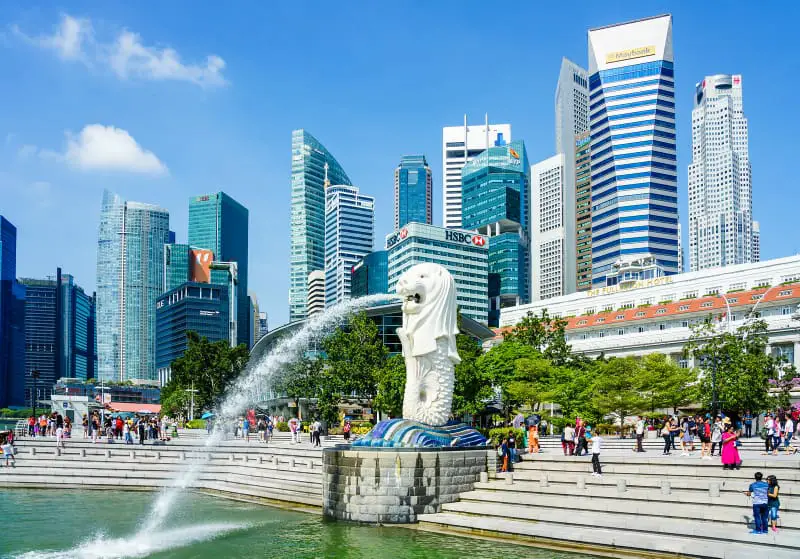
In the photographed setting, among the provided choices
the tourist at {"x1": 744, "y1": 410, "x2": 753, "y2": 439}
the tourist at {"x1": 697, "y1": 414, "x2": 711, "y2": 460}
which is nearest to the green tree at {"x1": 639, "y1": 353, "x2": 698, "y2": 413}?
the tourist at {"x1": 744, "y1": 410, "x2": 753, "y2": 439}

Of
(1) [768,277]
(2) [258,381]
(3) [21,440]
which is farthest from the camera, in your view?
(1) [768,277]

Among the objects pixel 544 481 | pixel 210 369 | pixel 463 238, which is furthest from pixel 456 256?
pixel 544 481

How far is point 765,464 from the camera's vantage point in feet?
77.6

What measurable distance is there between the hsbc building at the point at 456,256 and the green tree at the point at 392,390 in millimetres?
123210

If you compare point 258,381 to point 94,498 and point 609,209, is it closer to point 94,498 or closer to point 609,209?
point 94,498

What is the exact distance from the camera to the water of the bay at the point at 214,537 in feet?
72.4

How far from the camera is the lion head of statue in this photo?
27.8m

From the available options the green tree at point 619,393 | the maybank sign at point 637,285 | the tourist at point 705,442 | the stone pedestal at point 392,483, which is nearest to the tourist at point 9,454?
the stone pedestal at point 392,483

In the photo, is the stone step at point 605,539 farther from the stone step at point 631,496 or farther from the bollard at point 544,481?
the bollard at point 544,481

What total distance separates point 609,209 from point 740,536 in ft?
555

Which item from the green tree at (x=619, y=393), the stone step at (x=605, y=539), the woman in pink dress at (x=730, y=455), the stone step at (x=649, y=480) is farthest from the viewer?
the green tree at (x=619, y=393)

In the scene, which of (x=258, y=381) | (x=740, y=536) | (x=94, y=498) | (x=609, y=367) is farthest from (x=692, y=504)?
(x=258, y=381)

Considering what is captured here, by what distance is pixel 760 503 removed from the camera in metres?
19.6

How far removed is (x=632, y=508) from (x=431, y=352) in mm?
8382
